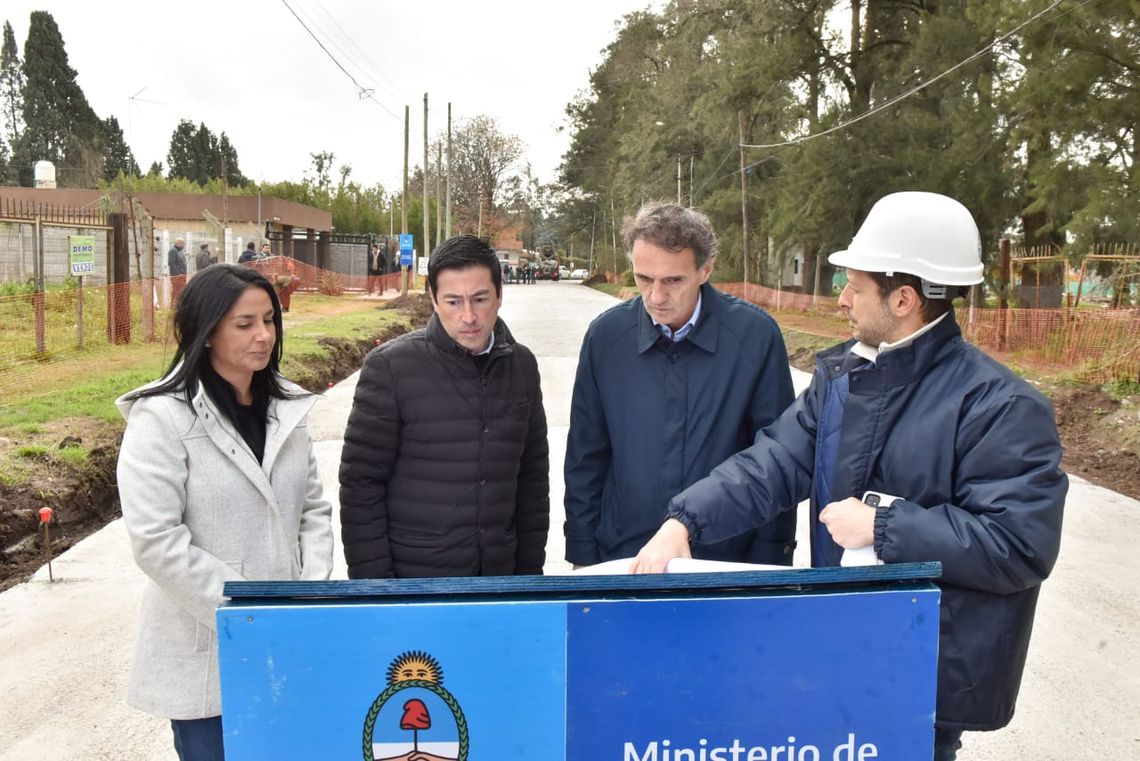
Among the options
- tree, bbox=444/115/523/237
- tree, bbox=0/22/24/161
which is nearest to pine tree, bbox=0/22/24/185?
tree, bbox=0/22/24/161

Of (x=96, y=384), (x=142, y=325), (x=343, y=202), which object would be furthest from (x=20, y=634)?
(x=343, y=202)

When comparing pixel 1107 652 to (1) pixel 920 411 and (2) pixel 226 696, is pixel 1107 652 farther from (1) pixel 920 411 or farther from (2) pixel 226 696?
(2) pixel 226 696

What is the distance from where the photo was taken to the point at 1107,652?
15.5 feet

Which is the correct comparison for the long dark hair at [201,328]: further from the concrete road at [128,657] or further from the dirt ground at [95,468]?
the dirt ground at [95,468]

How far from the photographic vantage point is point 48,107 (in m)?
82.9

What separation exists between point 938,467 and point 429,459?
151 centimetres

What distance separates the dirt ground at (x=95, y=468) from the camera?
6.27 metres

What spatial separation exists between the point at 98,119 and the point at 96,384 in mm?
89760

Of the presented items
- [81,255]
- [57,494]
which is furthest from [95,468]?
[81,255]

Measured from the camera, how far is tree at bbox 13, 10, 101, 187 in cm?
8262

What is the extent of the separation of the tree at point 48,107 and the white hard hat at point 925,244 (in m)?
91.5

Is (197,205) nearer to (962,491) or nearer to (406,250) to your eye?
(406,250)

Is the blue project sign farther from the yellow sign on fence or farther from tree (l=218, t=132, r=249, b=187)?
tree (l=218, t=132, r=249, b=187)

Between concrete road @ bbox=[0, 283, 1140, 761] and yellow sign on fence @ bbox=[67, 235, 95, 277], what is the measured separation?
8502 mm
